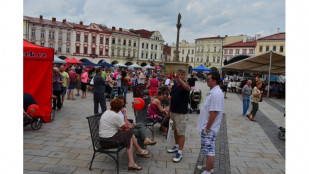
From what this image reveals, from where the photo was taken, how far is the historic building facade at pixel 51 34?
4906cm

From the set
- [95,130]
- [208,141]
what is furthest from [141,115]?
[208,141]

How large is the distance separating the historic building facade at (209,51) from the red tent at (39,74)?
65.3 metres

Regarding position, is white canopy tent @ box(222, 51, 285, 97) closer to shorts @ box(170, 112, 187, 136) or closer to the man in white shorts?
shorts @ box(170, 112, 187, 136)

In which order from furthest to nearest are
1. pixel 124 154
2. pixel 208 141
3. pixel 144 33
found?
pixel 144 33
pixel 124 154
pixel 208 141

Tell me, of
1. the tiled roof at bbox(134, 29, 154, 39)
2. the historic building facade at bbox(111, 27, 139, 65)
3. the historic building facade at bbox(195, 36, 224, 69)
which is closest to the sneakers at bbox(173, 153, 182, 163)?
the historic building facade at bbox(111, 27, 139, 65)

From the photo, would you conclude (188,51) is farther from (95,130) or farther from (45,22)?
(95,130)

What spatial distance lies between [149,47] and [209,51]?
18.5 meters

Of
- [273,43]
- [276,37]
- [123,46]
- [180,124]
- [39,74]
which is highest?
[276,37]

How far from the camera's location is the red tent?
6.99 metres

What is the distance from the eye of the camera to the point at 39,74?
7.18m

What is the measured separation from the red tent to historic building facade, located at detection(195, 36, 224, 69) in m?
65.3

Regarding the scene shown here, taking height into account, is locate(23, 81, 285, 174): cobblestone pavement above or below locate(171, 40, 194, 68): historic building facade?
below

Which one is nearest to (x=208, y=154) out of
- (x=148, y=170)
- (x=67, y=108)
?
(x=148, y=170)

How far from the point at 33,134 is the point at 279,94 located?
18716 millimetres
